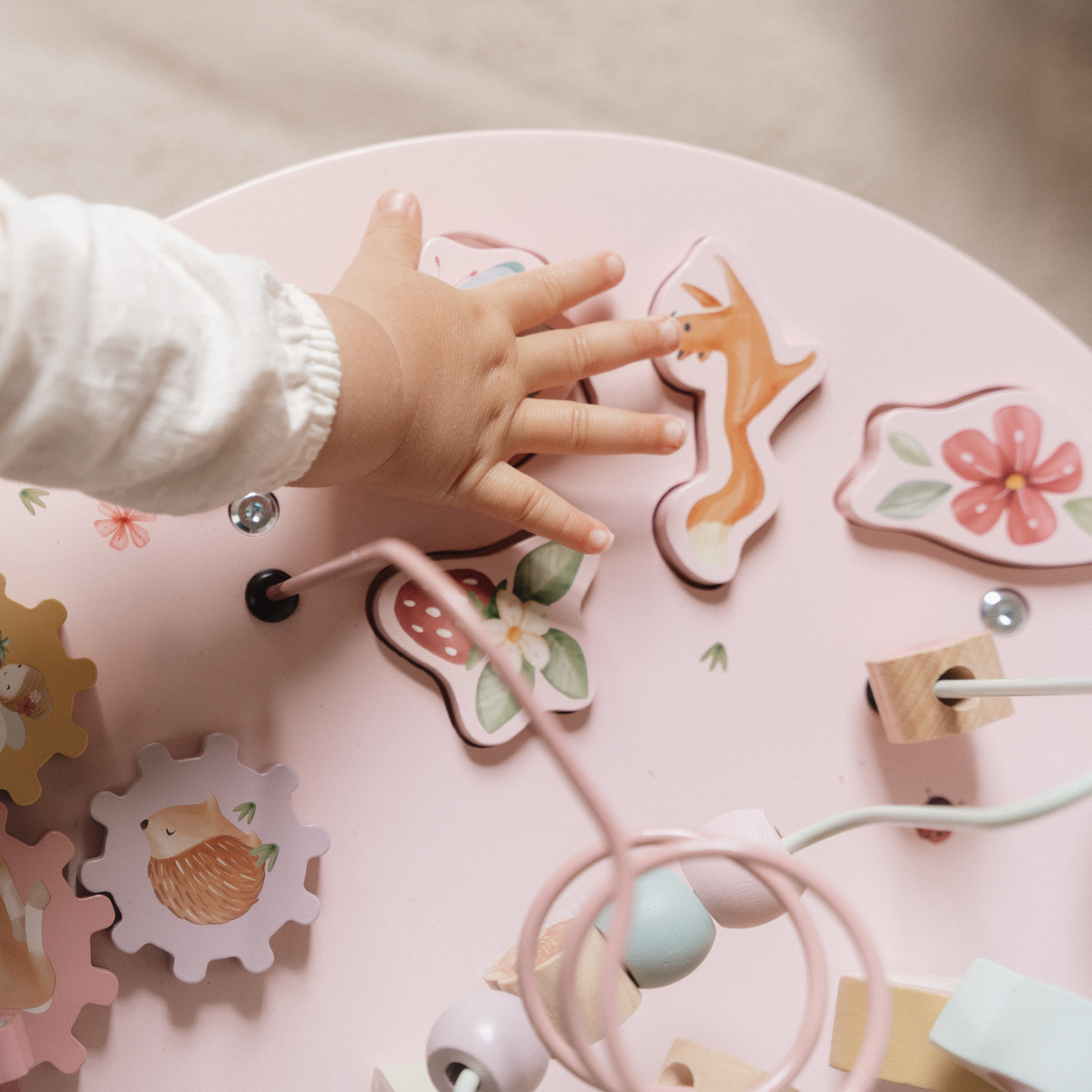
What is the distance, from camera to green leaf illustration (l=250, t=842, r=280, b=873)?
0.49 metres

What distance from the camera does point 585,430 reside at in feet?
1.66

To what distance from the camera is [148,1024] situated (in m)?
0.49

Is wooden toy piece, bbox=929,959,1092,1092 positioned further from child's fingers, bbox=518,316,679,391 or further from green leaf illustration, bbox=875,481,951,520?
child's fingers, bbox=518,316,679,391

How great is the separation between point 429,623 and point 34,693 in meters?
0.20

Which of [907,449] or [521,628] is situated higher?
[907,449]

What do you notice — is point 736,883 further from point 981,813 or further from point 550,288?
point 550,288

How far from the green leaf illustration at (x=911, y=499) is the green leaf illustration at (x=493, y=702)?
0.24m

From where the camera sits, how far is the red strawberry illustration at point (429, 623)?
0.52m

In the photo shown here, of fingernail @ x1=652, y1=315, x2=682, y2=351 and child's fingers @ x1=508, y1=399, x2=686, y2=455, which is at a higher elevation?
fingernail @ x1=652, y1=315, x2=682, y2=351

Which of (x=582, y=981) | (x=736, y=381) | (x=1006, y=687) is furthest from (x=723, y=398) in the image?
(x=582, y=981)

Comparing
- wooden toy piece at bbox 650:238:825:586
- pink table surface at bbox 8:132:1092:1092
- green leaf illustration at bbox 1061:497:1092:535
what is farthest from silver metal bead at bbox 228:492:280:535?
green leaf illustration at bbox 1061:497:1092:535

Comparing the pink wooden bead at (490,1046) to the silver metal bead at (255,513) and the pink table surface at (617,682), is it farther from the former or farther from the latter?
the silver metal bead at (255,513)

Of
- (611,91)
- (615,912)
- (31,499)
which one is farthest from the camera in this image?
(611,91)

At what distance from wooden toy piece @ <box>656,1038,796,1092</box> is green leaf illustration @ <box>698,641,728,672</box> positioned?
203 mm
